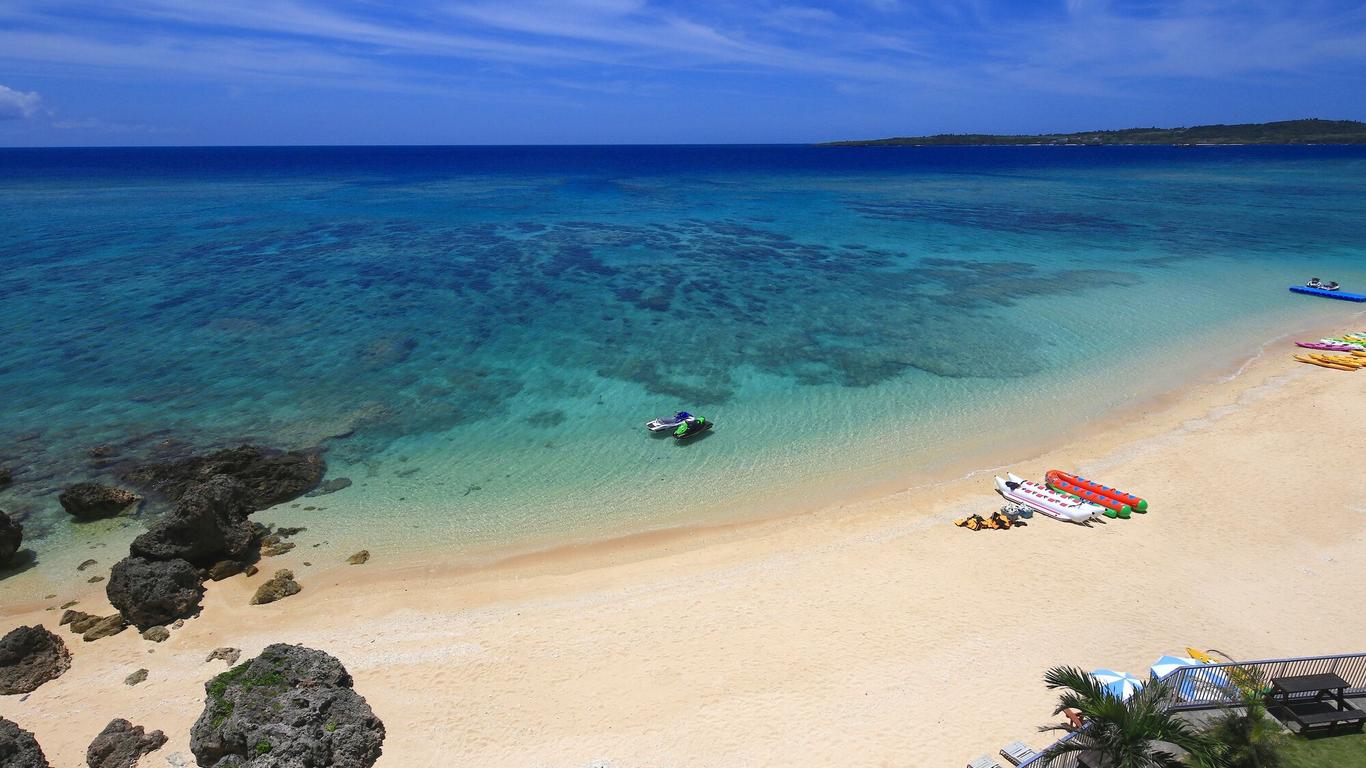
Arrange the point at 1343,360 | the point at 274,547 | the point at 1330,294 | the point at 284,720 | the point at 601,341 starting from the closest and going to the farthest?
the point at 284,720 → the point at 274,547 → the point at 1343,360 → the point at 601,341 → the point at 1330,294

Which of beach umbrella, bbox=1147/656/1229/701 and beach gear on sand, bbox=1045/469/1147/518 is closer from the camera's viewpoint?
beach umbrella, bbox=1147/656/1229/701

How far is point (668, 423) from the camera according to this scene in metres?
26.5

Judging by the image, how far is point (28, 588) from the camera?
18.8 meters

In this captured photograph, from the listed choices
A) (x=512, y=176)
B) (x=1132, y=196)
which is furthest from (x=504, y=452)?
(x=512, y=176)

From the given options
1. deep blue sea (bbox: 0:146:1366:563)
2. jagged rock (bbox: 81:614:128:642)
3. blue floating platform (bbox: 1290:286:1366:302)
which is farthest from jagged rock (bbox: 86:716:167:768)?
blue floating platform (bbox: 1290:286:1366:302)

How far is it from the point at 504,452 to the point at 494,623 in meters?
9.52

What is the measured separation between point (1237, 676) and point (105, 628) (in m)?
26.2

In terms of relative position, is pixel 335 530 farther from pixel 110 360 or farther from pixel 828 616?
pixel 110 360

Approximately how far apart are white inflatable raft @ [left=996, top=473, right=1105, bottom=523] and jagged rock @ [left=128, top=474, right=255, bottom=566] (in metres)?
24.9

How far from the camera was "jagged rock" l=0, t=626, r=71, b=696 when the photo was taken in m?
15.2

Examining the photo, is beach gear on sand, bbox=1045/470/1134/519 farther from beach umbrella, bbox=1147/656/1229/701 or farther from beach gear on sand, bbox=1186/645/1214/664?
beach umbrella, bbox=1147/656/1229/701

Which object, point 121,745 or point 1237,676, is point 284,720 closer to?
point 121,745

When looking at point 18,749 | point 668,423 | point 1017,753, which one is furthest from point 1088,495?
point 18,749

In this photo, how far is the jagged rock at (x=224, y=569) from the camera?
19.0 metres
